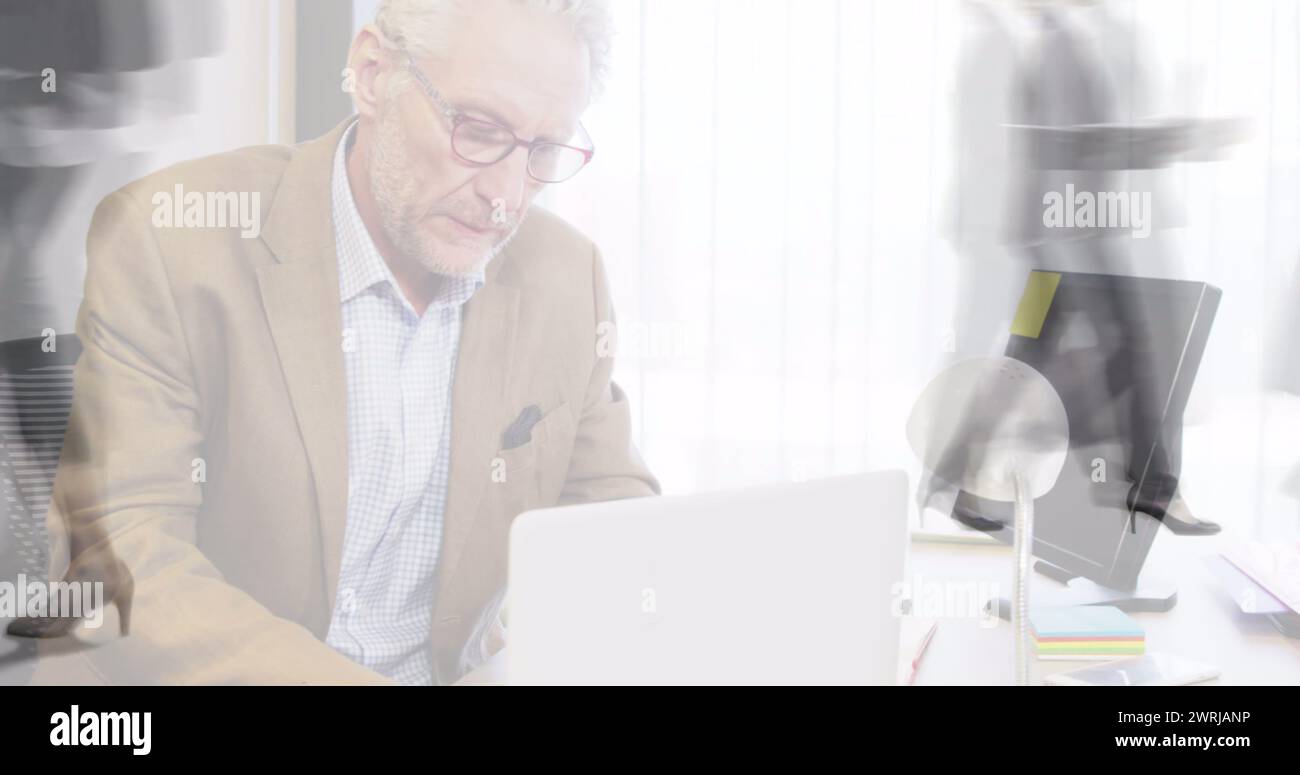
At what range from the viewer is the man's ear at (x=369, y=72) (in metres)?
1.78

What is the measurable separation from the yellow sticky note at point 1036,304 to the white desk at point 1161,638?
353 millimetres

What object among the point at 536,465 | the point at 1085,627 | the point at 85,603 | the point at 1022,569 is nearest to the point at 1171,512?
the point at 1085,627

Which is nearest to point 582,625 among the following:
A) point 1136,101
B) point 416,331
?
point 416,331

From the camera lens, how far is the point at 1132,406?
1.17 metres

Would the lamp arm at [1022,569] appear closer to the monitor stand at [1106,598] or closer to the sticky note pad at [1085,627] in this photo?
the sticky note pad at [1085,627]

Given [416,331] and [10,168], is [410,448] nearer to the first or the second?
[416,331]

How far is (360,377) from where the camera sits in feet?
5.40

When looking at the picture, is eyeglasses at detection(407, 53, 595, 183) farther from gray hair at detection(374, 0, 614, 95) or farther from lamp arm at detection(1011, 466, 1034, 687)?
lamp arm at detection(1011, 466, 1034, 687)

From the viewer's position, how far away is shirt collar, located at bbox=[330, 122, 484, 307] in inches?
64.2

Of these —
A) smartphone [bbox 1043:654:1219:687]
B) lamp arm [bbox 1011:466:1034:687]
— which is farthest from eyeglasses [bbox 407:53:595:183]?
smartphone [bbox 1043:654:1219:687]

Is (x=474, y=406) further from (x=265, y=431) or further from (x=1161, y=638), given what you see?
(x=1161, y=638)

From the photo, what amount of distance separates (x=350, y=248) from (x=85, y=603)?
2.26 feet

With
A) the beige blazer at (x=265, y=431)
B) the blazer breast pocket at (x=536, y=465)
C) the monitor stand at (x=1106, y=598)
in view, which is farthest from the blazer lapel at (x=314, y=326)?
the monitor stand at (x=1106, y=598)

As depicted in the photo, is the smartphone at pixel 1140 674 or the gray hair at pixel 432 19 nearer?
the smartphone at pixel 1140 674
